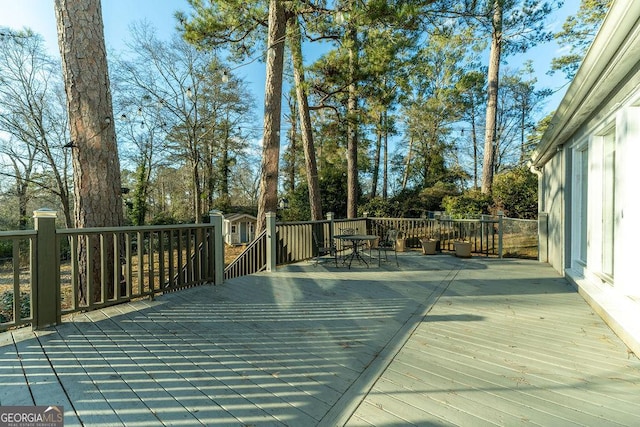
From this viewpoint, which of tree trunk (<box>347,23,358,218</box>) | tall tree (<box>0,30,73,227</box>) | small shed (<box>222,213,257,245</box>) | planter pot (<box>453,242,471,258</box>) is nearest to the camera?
planter pot (<box>453,242,471,258</box>)

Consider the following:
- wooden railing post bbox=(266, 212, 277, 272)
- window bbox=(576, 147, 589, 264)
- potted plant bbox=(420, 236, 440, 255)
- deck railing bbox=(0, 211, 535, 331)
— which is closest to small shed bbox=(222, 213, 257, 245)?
deck railing bbox=(0, 211, 535, 331)

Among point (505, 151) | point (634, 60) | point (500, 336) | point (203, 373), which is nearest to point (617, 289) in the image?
point (500, 336)

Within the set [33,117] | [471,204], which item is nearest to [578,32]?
[471,204]

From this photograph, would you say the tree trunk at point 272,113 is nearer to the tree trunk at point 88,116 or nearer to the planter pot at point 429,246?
the tree trunk at point 88,116

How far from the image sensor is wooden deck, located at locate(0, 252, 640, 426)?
172 centimetres

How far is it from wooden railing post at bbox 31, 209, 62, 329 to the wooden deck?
175 millimetres

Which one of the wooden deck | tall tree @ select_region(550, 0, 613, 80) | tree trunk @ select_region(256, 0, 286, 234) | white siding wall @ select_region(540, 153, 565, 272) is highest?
tall tree @ select_region(550, 0, 613, 80)

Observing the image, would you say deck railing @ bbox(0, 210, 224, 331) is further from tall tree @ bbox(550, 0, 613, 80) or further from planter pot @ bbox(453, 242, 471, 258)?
tall tree @ bbox(550, 0, 613, 80)

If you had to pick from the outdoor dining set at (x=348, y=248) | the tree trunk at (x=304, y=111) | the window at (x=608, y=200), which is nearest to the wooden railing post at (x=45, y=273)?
the outdoor dining set at (x=348, y=248)

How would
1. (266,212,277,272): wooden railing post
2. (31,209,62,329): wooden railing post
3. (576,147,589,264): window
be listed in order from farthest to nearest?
(266,212,277,272): wooden railing post, (576,147,589,264): window, (31,209,62,329): wooden railing post

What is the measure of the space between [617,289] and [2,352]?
5386 millimetres

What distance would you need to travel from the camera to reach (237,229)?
17156 mm

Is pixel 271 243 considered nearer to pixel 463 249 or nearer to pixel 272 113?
pixel 272 113

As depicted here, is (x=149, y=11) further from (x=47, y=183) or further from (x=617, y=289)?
(x=617, y=289)
